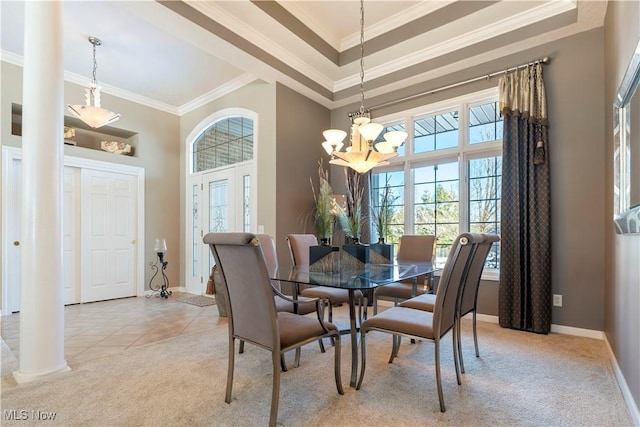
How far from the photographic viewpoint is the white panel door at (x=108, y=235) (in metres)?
4.66

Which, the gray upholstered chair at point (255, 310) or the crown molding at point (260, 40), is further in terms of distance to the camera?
the crown molding at point (260, 40)

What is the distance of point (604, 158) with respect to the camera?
2898mm

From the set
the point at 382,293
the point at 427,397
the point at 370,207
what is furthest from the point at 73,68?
the point at 427,397

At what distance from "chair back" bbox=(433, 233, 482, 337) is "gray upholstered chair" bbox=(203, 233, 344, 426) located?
62cm

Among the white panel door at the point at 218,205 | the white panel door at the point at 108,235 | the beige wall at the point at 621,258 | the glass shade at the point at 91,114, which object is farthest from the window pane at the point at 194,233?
the beige wall at the point at 621,258

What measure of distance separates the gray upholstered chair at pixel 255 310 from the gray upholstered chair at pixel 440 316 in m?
0.34

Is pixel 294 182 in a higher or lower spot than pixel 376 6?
lower

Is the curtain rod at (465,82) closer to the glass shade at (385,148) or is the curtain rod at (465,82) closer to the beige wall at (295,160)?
the beige wall at (295,160)

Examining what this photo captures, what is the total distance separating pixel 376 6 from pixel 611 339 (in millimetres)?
3629

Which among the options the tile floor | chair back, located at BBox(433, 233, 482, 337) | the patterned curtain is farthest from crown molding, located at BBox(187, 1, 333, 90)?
the tile floor

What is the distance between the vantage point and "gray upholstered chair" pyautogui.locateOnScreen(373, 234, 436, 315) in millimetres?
3012

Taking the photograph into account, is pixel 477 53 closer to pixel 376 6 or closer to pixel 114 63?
pixel 376 6

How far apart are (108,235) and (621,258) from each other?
5.94 metres

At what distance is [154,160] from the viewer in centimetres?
539
